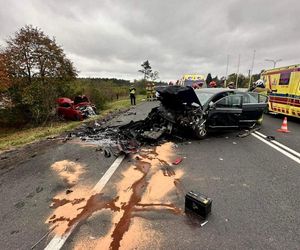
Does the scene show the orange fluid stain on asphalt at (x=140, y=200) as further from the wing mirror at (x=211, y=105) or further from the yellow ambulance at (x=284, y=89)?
the yellow ambulance at (x=284, y=89)

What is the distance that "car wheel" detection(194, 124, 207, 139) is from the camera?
24.5 feet

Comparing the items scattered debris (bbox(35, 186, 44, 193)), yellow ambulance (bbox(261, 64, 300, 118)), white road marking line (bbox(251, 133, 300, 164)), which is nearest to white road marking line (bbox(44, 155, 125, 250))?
scattered debris (bbox(35, 186, 44, 193))

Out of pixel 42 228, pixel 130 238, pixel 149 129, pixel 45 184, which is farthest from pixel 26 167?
Result: pixel 149 129

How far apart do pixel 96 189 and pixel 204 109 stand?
4905 mm

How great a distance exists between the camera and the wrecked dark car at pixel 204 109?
746cm

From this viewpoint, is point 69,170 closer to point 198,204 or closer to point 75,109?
point 198,204

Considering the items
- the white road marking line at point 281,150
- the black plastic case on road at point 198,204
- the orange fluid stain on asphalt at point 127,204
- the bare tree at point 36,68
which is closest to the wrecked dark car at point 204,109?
the white road marking line at point 281,150

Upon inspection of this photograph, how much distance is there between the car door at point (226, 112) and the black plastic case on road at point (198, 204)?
4.80 meters

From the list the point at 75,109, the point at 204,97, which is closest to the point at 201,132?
the point at 204,97

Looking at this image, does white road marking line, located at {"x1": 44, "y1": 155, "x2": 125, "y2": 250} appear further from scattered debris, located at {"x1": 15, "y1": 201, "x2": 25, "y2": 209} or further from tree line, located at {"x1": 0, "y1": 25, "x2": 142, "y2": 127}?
tree line, located at {"x1": 0, "y1": 25, "x2": 142, "y2": 127}

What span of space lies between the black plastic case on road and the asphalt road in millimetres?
109

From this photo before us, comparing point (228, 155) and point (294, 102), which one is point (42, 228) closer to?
point (228, 155)

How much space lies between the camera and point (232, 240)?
2736mm

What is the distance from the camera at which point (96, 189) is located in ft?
13.1
